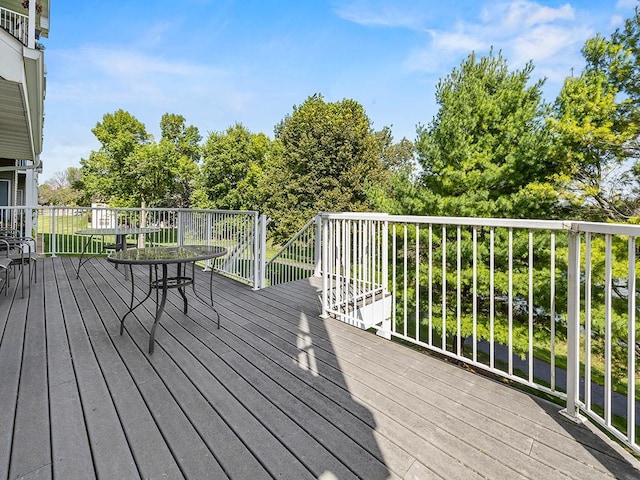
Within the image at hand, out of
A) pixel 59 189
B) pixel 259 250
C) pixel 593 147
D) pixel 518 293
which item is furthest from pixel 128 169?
pixel 59 189

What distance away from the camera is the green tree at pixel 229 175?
21.5m

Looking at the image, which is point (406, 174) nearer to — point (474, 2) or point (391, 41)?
point (391, 41)

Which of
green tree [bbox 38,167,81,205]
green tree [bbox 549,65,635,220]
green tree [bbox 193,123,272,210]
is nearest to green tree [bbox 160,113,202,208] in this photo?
→ green tree [bbox 193,123,272,210]

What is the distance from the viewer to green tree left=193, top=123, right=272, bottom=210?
21484 mm

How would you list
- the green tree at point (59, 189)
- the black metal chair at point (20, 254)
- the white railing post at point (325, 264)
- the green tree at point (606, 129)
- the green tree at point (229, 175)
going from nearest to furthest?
the white railing post at point (325, 264) < the black metal chair at point (20, 254) < the green tree at point (606, 129) < the green tree at point (229, 175) < the green tree at point (59, 189)

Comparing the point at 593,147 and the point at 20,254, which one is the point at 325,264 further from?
the point at 593,147

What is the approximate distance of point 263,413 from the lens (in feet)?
5.80

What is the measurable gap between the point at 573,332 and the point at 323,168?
16.0 meters

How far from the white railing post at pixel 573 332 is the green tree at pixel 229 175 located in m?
20.1

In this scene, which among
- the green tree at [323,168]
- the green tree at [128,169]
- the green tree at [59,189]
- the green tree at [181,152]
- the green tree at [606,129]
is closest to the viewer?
the green tree at [606,129]

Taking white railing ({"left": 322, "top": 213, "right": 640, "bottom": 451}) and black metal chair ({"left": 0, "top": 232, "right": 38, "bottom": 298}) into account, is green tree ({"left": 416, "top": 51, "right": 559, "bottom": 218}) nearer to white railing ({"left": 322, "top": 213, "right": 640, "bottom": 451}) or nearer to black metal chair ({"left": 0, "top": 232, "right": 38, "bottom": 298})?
white railing ({"left": 322, "top": 213, "right": 640, "bottom": 451})

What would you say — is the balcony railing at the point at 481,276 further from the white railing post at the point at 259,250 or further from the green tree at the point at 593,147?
Result: the green tree at the point at 593,147

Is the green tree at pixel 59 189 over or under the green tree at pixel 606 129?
over

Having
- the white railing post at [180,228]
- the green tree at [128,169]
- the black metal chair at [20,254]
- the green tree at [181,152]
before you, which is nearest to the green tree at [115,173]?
the green tree at [128,169]
